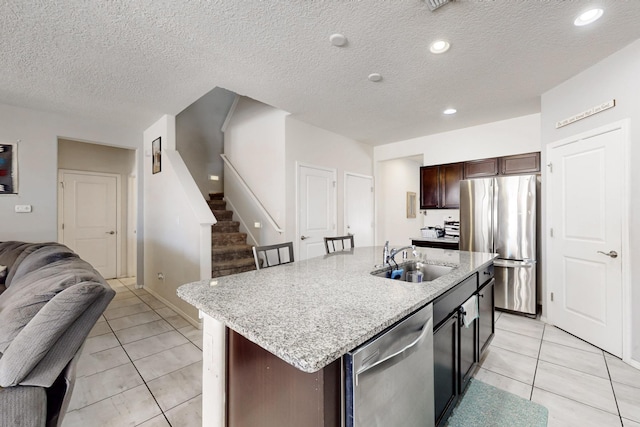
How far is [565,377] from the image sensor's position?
2.07 m

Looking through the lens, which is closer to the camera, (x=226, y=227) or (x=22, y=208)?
(x=22, y=208)

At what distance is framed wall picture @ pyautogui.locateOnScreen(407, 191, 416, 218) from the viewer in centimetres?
652

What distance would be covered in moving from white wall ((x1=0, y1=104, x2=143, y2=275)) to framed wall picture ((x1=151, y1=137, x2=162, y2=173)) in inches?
35.6

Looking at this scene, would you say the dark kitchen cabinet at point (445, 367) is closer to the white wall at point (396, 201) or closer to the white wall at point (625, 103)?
the white wall at point (625, 103)

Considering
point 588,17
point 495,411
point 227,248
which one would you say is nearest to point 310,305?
point 495,411

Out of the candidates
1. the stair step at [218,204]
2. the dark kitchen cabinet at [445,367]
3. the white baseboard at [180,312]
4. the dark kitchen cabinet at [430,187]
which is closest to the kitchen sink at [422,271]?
the dark kitchen cabinet at [445,367]

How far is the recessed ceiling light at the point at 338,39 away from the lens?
6.71 ft

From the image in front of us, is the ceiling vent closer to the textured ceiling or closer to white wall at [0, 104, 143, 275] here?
the textured ceiling

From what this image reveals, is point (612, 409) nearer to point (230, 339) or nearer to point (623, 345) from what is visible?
point (623, 345)

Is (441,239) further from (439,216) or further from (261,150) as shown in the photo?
(261,150)

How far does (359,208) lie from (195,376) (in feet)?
11.6

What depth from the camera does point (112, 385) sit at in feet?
6.55

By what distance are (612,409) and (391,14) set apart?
291 cm

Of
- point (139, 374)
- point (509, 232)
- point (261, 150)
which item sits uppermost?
point (261, 150)
